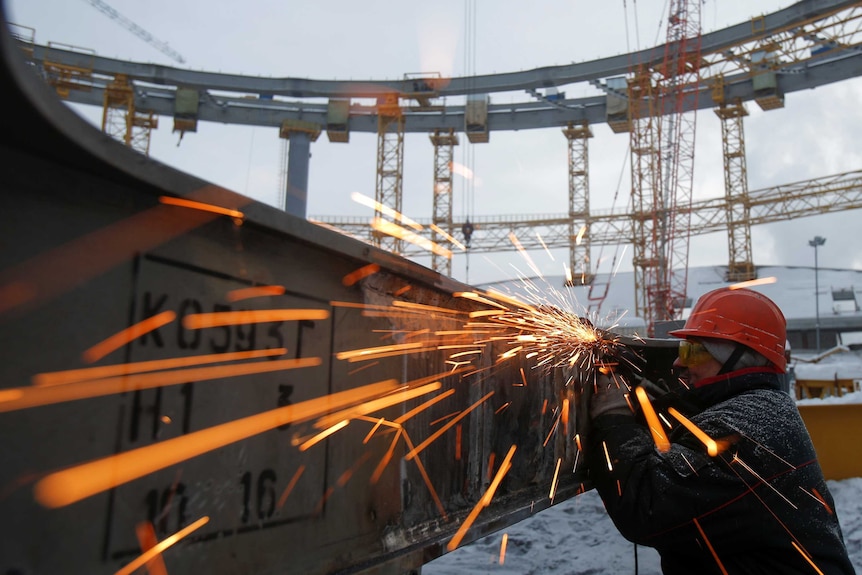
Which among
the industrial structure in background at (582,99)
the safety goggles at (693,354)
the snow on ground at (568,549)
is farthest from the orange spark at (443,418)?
the industrial structure in background at (582,99)

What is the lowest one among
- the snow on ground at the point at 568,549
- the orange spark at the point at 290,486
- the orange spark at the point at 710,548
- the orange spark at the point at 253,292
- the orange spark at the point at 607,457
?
the snow on ground at the point at 568,549

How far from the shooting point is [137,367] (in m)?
1.24

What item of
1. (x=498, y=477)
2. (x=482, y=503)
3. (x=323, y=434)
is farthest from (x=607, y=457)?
(x=323, y=434)

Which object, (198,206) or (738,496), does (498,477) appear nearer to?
(738,496)

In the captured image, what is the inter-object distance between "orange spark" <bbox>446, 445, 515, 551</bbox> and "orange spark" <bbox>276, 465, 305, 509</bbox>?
25.6 inches

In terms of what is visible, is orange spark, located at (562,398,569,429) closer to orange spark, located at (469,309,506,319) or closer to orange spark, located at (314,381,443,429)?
orange spark, located at (469,309,506,319)

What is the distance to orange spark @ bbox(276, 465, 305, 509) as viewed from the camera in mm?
1528

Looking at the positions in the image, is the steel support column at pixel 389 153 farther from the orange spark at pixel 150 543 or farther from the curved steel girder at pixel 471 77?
the orange spark at pixel 150 543

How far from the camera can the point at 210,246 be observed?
55.3 inches

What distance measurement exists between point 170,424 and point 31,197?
53cm

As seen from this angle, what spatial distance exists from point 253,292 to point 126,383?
39 cm

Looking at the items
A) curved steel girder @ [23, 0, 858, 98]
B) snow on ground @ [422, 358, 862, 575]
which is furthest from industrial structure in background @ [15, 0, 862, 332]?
snow on ground @ [422, 358, 862, 575]

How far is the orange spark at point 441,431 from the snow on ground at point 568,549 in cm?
276

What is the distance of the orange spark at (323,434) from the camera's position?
161cm
